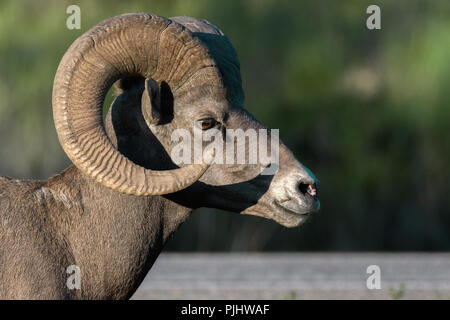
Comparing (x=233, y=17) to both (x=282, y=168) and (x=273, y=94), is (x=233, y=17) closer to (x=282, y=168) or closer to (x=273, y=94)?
(x=273, y=94)

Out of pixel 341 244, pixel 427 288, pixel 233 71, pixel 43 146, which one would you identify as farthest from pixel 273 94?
pixel 233 71

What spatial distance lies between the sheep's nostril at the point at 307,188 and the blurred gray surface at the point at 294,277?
3.68 m

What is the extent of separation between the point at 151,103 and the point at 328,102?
1800cm

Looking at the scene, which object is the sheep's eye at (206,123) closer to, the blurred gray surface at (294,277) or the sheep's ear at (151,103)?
the sheep's ear at (151,103)

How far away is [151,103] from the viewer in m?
5.96

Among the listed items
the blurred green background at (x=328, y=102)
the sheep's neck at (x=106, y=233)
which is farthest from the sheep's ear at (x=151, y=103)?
the blurred green background at (x=328, y=102)

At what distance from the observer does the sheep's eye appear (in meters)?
6.06

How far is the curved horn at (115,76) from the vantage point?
5.68 meters

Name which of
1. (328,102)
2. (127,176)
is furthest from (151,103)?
(328,102)
